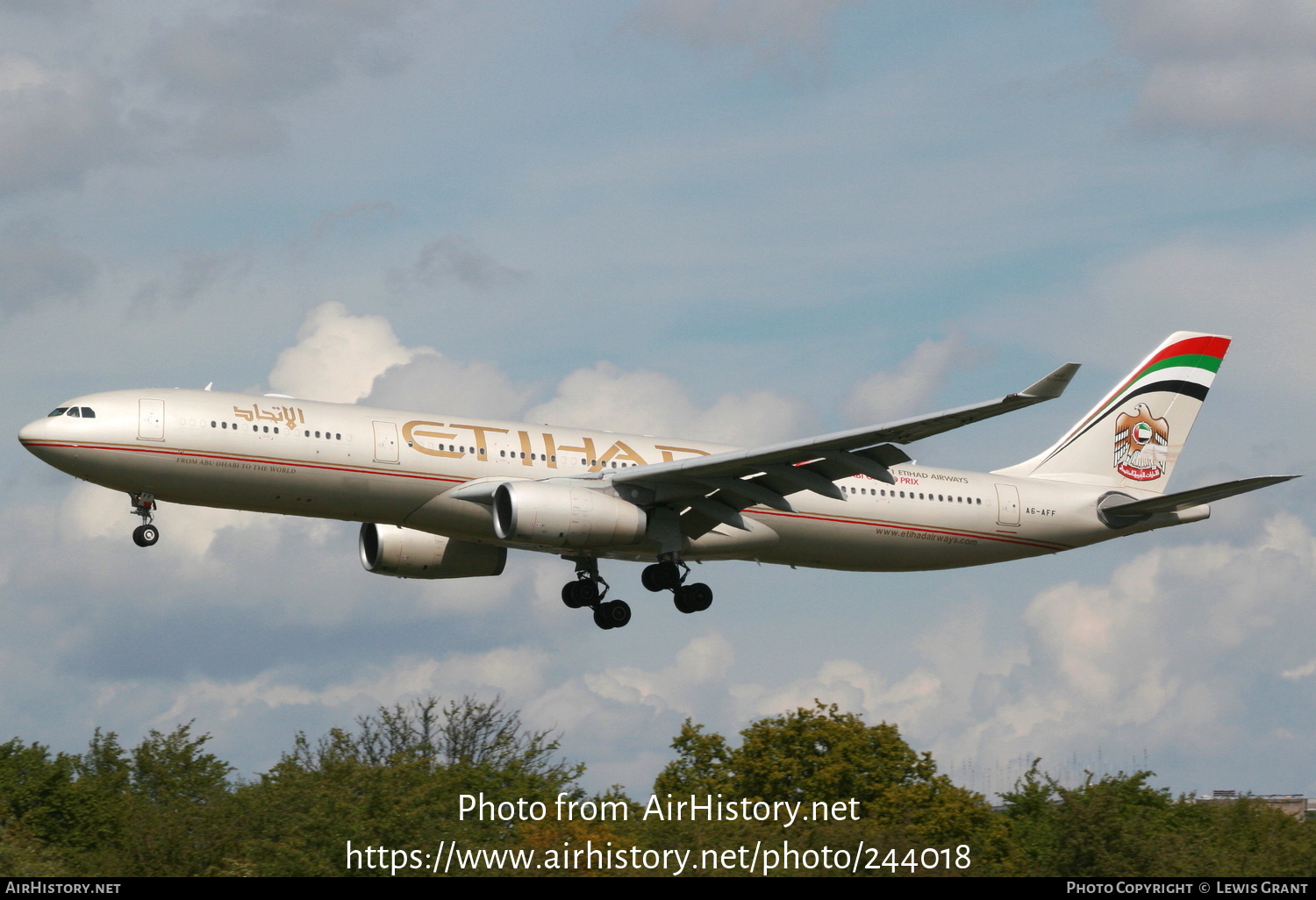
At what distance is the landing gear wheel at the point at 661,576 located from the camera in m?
40.5

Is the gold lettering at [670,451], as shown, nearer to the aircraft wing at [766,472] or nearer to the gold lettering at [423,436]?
the aircraft wing at [766,472]

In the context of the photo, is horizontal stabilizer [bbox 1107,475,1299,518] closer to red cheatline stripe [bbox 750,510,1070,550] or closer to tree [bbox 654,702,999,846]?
red cheatline stripe [bbox 750,510,1070,550]

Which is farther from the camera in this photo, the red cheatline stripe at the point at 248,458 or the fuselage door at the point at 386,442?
the fuselage door at the point at 386,442

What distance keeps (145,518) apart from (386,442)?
5.64 metres

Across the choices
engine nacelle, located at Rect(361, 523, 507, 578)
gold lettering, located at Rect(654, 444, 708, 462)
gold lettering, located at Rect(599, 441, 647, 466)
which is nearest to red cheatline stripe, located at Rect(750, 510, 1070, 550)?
gold lettering, located at Rect(654, 444, 708, 462)

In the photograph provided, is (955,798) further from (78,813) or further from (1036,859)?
(78,813)

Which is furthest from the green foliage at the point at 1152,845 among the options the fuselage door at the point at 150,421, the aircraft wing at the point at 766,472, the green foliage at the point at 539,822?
the fuselage door at the point at 150,421

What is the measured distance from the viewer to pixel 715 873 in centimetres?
3672

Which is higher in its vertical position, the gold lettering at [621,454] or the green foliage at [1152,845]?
the gold lettering at [621,454]

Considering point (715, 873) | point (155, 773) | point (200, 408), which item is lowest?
point (715, 873)

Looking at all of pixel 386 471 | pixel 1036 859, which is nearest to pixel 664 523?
pixel 386 471

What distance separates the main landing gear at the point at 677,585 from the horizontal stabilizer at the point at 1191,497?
12050 millimetres

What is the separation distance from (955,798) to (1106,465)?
18019 millimetres

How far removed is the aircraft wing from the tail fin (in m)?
11.3
